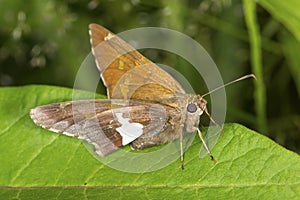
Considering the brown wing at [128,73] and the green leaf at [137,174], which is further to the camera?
the brown wing at [128,73]

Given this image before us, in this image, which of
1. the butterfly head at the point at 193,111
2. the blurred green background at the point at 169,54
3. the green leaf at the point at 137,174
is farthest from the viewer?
the blurred green background at the point at 169,54

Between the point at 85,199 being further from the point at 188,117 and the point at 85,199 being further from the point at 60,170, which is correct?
the point at 188,117

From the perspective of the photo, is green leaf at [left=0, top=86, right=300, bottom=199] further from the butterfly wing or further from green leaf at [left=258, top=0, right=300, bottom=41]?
green leaf at [left=258, top=0, right=300, bottom=41]

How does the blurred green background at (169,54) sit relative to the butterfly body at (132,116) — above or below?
above

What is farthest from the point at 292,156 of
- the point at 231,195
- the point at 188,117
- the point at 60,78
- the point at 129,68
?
the point at 60,78

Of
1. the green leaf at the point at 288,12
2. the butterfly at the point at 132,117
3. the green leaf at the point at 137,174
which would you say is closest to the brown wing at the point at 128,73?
the butterfly at the point at 132,117

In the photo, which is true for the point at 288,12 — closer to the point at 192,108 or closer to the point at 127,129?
the point at 192,108

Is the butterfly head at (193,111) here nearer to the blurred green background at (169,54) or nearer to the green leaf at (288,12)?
the green leaf at (288,12)
